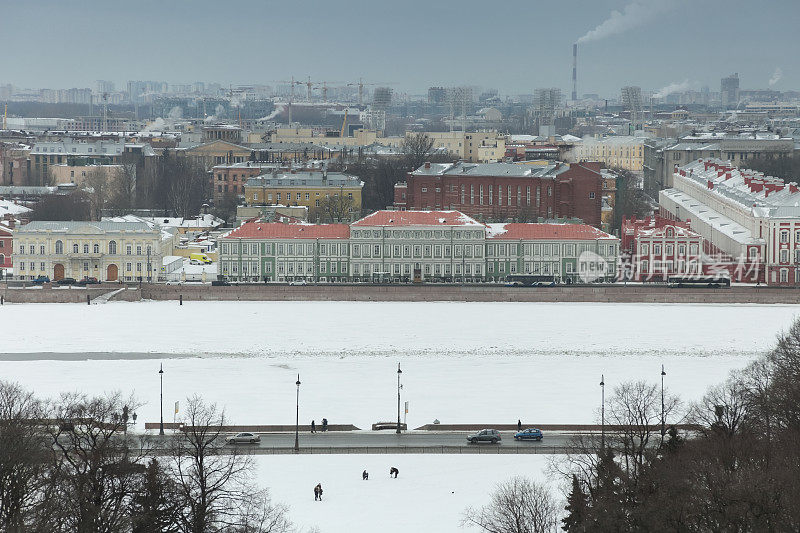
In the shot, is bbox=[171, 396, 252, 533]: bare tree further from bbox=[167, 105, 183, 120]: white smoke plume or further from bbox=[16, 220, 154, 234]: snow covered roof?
bbox=[167, 105, 183, 120]: white smoke plume

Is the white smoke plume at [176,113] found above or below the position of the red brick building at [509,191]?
above

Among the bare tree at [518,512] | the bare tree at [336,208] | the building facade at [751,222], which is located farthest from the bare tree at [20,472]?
the bare tree at [336,208]

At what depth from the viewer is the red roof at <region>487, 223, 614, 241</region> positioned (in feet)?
170

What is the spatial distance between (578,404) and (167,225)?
97.6ft

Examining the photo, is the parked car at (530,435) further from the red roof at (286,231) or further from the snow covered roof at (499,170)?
the snow covered roof at (499,170)

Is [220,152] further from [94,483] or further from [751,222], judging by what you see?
[94,483]

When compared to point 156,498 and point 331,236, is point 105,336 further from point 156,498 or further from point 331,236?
point 156,498

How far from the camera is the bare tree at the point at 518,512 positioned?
67.5 feet

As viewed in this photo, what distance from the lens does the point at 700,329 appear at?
43.1m

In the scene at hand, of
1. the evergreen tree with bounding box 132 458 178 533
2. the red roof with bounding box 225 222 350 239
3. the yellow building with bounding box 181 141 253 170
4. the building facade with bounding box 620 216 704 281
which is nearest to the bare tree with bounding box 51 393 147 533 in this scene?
the evergreen tree with bounding box 132 458 178 533

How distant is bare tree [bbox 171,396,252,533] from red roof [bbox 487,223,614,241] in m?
26.3

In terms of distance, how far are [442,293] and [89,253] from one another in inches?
452

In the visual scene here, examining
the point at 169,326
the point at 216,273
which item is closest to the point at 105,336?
the point at 169,326

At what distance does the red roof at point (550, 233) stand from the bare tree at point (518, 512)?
28609 mm
